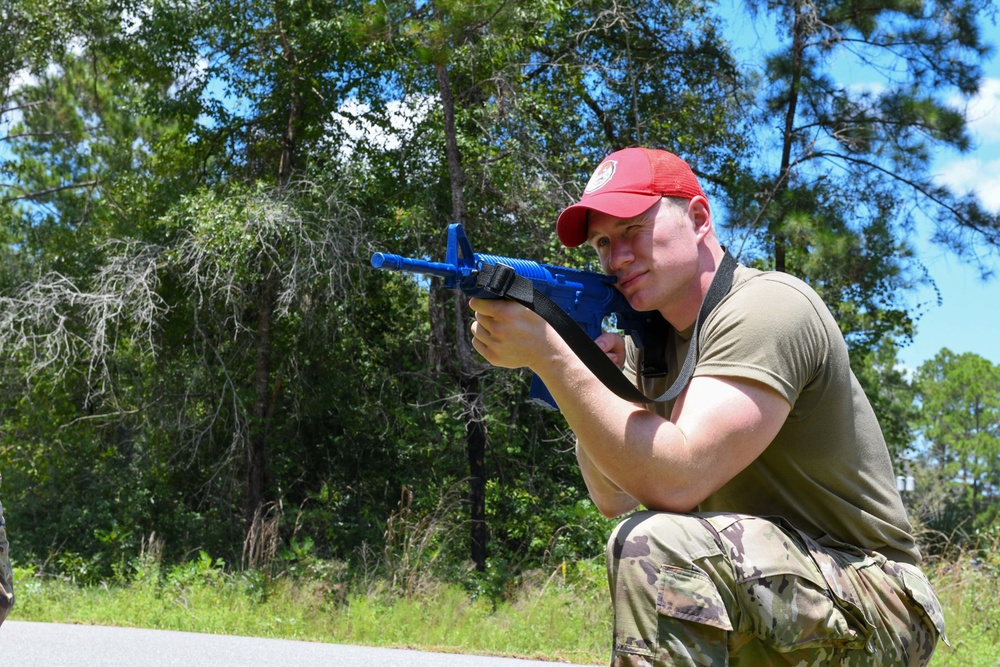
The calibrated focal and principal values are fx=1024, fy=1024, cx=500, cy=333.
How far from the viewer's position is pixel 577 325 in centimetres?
263

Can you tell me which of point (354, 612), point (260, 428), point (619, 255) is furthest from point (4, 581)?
point (260, 428)

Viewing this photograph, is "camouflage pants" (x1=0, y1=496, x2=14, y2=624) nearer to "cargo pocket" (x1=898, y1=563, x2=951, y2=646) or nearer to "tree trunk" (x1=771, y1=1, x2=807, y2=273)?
"cargo pocket" (x1=898, y1=563, x2=951, y2=646)

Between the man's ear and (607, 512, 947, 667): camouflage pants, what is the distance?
0.80 metres

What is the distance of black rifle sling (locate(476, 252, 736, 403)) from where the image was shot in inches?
99.6

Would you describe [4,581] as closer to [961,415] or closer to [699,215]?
[699,215]

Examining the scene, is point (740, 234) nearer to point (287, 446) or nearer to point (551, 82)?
point (551, 82)

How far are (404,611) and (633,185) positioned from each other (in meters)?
6.20

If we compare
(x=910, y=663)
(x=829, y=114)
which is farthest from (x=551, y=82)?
(x=910, y=663)

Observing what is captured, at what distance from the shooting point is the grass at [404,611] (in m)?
6.89

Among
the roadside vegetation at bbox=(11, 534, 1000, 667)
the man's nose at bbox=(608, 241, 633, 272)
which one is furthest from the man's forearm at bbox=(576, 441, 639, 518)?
the roadside vegetation at bbox=(11, 534, 1000, 667)

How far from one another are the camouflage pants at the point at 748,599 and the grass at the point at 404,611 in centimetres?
377

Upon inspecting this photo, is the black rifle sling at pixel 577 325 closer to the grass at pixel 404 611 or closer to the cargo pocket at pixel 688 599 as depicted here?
the cargo pocket at pixel 688 599

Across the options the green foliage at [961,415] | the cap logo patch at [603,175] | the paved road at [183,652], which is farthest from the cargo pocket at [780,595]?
the green foliage at [961,415]

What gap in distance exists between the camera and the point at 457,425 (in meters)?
12.8
